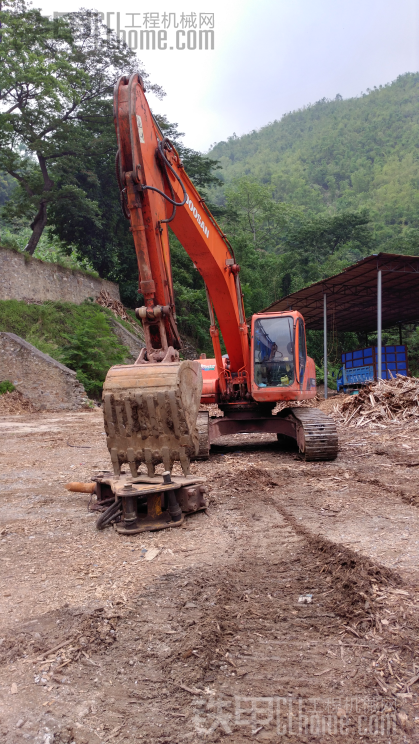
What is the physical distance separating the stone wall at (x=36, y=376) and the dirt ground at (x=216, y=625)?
484 inches

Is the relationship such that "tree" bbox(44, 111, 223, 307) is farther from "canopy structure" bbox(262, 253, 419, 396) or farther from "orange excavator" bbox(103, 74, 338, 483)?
"orange excavator" bbox(103, 74, 338, 483)

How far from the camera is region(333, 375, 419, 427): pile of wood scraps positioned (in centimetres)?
1150

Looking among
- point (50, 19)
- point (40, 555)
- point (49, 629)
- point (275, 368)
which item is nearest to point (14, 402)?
point (275, 368)

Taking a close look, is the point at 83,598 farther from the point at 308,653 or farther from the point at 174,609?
the point at 308,653

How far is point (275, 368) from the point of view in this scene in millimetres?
8109

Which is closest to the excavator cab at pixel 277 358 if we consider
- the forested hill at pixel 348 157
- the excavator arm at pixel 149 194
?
the excavator arm at pixel 149 194

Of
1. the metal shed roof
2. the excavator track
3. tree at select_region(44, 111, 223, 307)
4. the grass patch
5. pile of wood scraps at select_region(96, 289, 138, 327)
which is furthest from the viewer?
pile of wood scraps at select_region(96, 289, 138, 327)

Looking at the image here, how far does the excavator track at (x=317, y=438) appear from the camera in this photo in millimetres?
7441

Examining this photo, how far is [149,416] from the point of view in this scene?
4.12m

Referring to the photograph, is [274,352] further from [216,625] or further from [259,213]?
[259,213]

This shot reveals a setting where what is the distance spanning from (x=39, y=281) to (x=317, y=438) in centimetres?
1729

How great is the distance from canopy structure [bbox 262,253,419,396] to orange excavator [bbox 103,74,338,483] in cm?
704

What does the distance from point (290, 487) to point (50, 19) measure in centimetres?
2485

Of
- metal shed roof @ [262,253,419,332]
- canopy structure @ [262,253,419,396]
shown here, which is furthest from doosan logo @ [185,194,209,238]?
metal shed roof @ [262,253,419,332]
